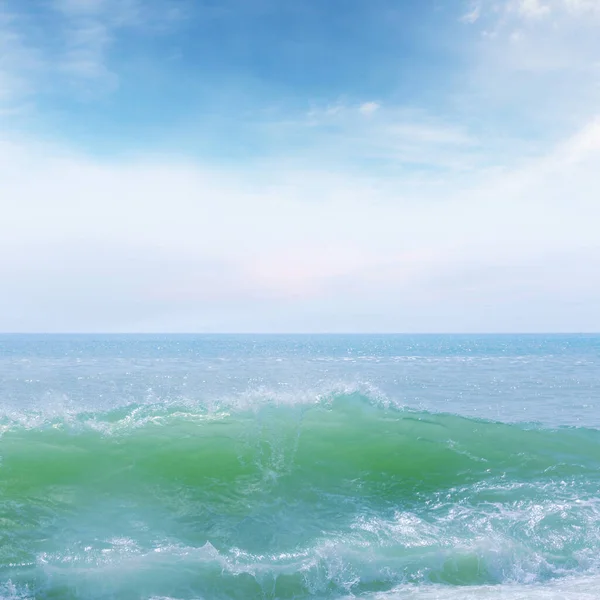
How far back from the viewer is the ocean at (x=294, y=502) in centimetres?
759

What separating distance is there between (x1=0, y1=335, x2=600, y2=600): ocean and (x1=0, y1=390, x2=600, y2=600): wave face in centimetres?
4

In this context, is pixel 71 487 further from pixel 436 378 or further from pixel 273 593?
pixel 436 378

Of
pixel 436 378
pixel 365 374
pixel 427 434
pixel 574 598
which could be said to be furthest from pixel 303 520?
pixel 365 374

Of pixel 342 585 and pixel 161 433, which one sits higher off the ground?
pixel 161 433

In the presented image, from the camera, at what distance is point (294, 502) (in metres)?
10.0

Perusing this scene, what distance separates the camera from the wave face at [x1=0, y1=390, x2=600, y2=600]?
7609 millimetres

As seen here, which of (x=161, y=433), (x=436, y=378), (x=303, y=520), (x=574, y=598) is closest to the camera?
(x=574, y=598)

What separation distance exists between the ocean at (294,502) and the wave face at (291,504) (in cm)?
4

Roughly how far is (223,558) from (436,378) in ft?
94.3

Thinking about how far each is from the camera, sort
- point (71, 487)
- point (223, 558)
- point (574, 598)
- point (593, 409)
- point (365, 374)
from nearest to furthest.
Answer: point (574, 598), point (223, 558), point (71, 487), point (593, 409), point (365, 374)

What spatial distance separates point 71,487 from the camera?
10305mm

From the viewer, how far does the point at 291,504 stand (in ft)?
32.7

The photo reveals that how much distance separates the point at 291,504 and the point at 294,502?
0.10 meters

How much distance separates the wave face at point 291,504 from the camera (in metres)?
7.61
